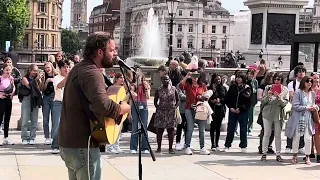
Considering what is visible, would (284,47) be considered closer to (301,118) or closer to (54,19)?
(301,118)

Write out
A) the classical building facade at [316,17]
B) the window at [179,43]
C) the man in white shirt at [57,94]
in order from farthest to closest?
1. the window at [179,43]
2. the classical building facade at [316,17]
3. the man in white shirt at [57,94]

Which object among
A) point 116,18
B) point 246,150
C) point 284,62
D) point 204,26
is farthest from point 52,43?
point 246,150

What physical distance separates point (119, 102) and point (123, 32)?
166406mm

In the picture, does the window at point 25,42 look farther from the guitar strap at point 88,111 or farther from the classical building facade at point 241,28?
the guitar strap at point 88,111

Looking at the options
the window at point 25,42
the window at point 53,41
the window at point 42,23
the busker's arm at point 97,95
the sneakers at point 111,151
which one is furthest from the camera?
→ the window at point 53,41

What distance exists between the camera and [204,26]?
Result: 151125 millimetres

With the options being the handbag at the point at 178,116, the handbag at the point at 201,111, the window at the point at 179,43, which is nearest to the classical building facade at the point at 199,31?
the window at the point at 179,43

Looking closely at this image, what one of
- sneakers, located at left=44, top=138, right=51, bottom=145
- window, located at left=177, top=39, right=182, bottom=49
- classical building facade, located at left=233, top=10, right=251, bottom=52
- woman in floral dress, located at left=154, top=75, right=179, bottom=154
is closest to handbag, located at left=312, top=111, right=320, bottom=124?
woman in floral dress, located at left=154, top=75, right=179, bottom=154

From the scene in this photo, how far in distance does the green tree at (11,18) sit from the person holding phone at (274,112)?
84.1 m

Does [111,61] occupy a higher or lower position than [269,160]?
higher

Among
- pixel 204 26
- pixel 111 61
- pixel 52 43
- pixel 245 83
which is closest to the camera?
pixel 111 61

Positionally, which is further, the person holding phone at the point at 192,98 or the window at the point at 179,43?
the window at the point at 179,43

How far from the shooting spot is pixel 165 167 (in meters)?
11.3

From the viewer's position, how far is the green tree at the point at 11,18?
9249cm
